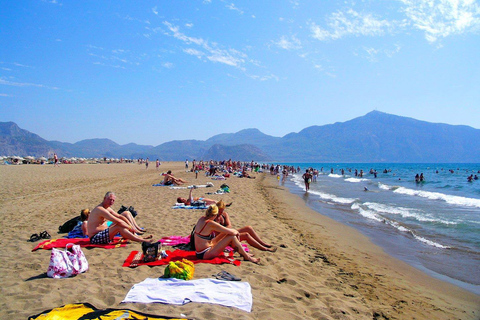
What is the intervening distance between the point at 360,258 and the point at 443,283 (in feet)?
4.99

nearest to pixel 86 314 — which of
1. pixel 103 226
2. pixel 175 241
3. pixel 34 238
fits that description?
pixel 175 241

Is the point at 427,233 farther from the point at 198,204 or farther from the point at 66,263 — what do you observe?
the point at 66,263

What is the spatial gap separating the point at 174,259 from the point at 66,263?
157 cm

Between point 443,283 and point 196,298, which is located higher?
point 196,298

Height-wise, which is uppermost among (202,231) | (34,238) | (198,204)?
(202,231)

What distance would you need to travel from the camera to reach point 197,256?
16.0 ft

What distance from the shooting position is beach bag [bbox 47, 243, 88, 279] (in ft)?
12.6

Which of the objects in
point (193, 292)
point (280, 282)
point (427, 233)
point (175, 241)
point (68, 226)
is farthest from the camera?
point (427, 233)

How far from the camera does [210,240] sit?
5.03 m

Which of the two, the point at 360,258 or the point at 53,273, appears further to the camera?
the point at 360,258

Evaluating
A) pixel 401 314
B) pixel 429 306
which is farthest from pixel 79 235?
pixel 429 306

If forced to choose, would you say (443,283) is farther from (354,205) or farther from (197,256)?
(354,205)

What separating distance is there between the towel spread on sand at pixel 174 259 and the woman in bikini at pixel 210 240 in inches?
4.8

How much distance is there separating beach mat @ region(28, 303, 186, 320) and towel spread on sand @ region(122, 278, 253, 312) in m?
0.43
